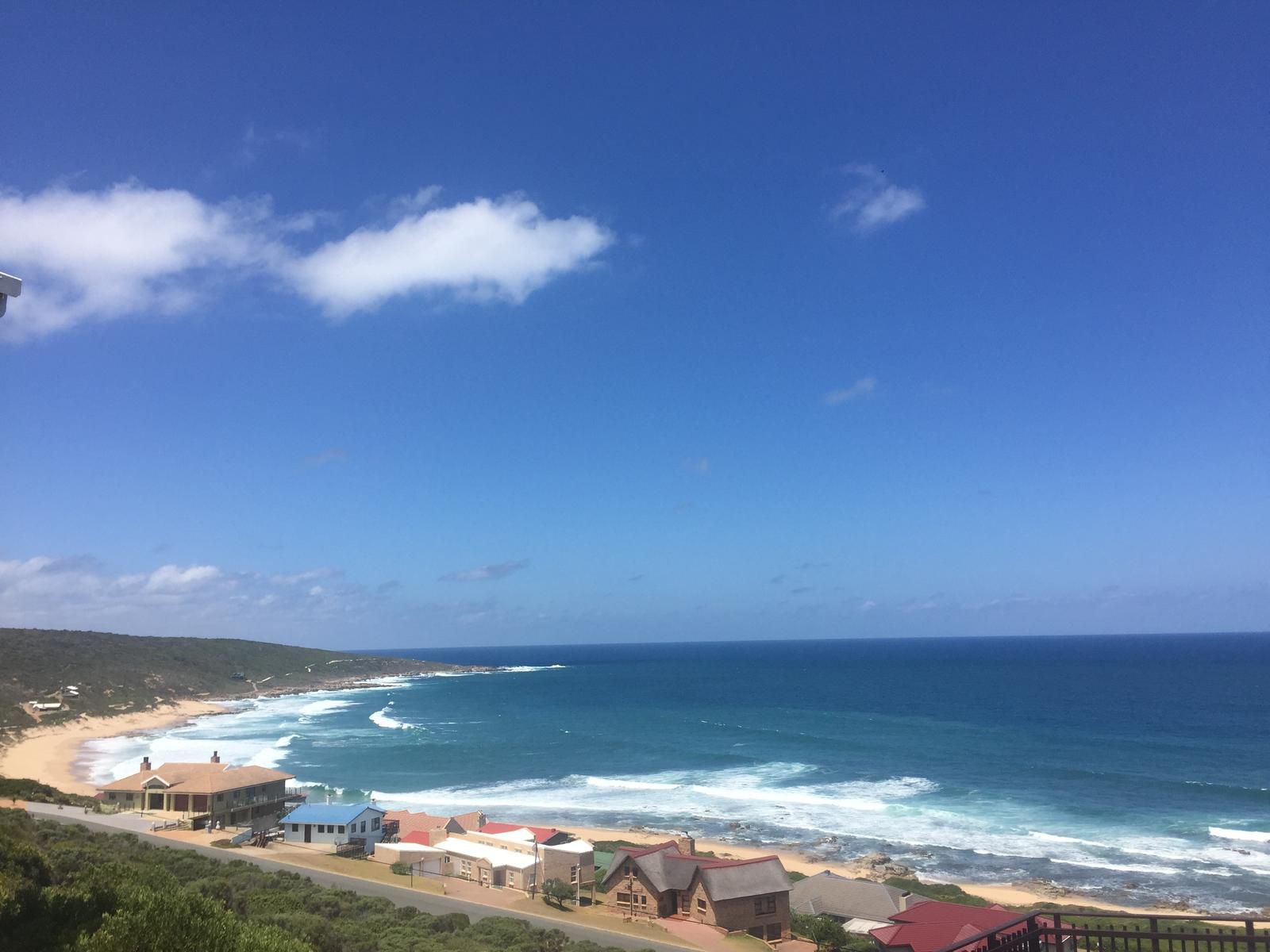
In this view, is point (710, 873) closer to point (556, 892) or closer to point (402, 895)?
point (556, 892)

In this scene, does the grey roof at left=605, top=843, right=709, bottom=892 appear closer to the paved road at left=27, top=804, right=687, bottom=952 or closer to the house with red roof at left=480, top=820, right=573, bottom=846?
the paved road at left=27, top=804, right=687, bottom=952

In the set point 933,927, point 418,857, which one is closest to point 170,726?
point 418,857

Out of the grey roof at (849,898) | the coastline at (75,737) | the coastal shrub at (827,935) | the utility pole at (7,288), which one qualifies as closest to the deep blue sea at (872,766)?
the coastline at (75,737)

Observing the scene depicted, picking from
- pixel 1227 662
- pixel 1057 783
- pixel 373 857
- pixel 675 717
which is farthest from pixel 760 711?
pixel 1227 662

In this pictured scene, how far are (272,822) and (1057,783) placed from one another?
4027cm

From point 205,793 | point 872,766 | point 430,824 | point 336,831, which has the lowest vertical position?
point 872,766

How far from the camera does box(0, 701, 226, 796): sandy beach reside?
5019 centimetres

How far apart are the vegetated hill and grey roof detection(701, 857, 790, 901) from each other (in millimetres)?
67145

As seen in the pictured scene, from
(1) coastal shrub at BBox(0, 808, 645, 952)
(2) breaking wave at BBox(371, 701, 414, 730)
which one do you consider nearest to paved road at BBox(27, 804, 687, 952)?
(1) coastal shrub at BBox(0, 808, 645, 952)

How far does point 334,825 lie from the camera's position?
3225 centimetres

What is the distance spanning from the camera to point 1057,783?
1882 inches

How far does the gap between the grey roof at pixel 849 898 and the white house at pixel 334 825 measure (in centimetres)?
1598

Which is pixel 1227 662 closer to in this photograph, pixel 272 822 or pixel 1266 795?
pixel 1266 795

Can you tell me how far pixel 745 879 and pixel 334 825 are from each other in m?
16.1
